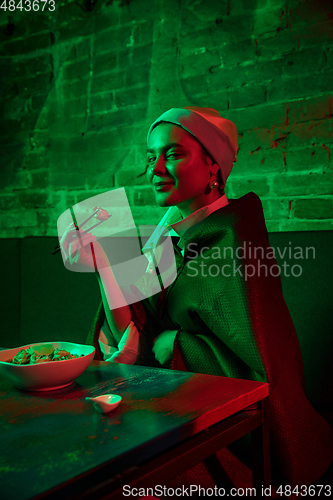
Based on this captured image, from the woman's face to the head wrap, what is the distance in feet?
0.06

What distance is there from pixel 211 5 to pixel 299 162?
746 millimetres

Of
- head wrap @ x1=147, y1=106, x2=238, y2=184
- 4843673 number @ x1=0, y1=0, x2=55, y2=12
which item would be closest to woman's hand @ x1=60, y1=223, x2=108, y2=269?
head wrap @ x1=147, y1=106, x2=238, y2=184

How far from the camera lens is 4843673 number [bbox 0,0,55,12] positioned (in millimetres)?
2146

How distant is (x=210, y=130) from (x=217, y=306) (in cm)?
49

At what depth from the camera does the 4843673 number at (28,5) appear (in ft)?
7.04

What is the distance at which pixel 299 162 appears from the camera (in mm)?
1543

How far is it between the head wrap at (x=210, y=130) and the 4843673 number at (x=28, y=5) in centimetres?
138

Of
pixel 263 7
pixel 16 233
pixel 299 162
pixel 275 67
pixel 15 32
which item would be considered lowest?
pixel 16 233

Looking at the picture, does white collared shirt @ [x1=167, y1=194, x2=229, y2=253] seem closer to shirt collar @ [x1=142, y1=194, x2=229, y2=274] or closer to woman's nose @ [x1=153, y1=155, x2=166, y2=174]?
shirt collar @ [x1=142, y1=194, x2=229, y2=274]

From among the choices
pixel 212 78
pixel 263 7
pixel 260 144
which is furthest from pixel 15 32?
pixel 260 144

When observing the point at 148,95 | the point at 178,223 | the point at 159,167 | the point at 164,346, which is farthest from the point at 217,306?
the point at 148,95

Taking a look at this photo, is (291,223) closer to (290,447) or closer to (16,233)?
(290,447)

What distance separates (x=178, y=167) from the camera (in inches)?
45.6

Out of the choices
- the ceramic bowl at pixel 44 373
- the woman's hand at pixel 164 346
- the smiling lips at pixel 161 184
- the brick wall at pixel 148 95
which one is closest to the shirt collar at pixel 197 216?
the smiling lips at pixel 161 184
